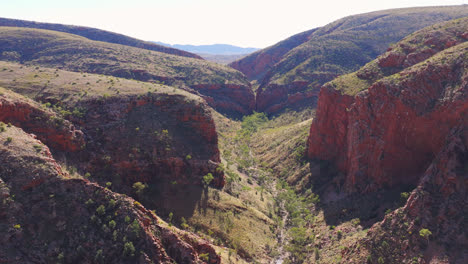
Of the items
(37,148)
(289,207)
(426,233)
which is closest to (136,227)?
(37,148)

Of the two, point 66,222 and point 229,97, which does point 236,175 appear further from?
point 229,97

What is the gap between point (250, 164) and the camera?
81.6 m

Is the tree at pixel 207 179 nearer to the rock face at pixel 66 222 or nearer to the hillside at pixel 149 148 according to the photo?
the hillside at pixel 149 148

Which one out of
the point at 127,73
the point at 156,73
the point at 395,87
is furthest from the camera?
the point at 156,73

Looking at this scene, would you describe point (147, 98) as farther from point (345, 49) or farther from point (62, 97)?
point (345, 49)

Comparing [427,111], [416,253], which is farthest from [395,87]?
[416,253]

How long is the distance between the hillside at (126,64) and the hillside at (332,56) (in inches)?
711

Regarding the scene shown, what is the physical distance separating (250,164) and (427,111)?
1862 inches

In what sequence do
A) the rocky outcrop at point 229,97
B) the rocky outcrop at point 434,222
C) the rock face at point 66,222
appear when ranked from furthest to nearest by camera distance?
the rocky outcrop at point 229,97, the rocky outcrop at point 434,222, the rock face at point 66,222

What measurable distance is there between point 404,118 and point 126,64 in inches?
4241

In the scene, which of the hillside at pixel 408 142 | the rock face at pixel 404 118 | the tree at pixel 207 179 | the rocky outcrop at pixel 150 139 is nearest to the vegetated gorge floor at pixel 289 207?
the tree at pixel 207 179

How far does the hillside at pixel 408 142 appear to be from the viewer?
33.3 meters

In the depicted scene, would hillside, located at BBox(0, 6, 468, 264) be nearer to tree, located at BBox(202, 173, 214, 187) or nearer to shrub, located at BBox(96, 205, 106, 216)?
shrub, located at BBox(96, 205, 106, 216)

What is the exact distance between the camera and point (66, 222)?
30.6 m
